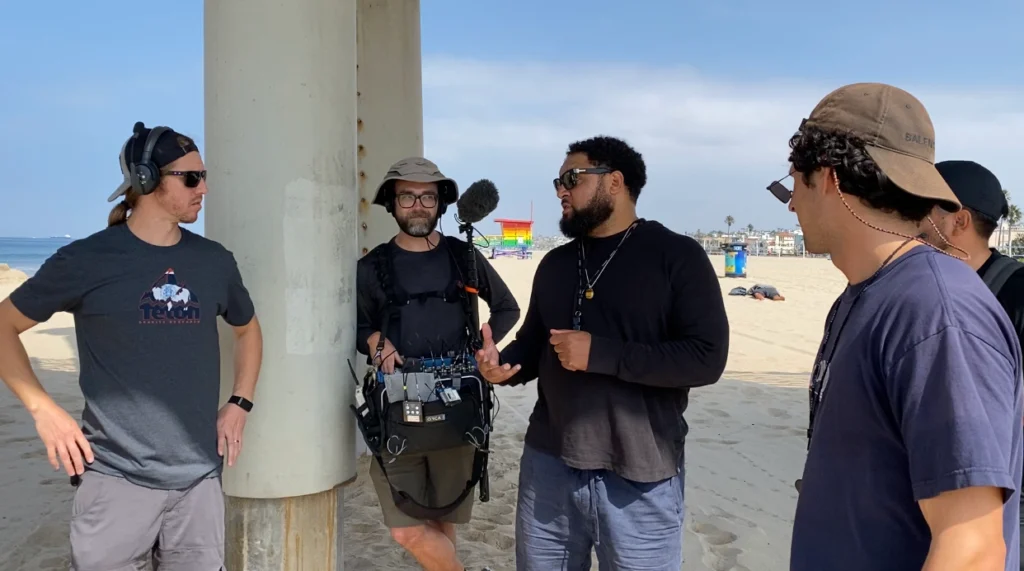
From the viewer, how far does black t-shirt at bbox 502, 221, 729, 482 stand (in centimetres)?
264

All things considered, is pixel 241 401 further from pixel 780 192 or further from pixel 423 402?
pixel 780 192

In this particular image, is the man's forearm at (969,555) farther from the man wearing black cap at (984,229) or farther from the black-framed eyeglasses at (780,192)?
the man wearing black cap at (984,229)

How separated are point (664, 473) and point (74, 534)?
2145 millimetres

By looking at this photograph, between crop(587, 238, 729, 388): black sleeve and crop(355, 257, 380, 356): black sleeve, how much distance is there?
1500mm

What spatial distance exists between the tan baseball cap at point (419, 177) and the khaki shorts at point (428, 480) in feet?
4.44

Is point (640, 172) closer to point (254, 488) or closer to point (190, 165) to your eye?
point (190, 165)

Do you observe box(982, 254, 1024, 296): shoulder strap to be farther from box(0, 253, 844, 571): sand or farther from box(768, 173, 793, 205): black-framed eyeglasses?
box(0, 253, 844, 571): sand

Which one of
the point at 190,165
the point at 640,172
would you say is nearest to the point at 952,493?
the point at 640,172

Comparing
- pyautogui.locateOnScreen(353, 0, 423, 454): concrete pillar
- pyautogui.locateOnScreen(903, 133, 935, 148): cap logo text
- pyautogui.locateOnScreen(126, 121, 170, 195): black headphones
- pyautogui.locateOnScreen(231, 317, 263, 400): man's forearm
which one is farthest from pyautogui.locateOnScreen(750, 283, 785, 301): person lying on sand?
pyautogui.locateOnScreen(903, 133, 935, 148): cap logo text

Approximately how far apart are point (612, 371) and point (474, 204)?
152 cm

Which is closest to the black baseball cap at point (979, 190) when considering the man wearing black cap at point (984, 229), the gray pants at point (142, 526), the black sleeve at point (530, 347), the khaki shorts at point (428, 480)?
the man wearing black cap at point (984, 229)

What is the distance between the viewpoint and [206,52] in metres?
3.30

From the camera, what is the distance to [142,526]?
2.62 m

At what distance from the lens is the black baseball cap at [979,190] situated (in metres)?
2.70
